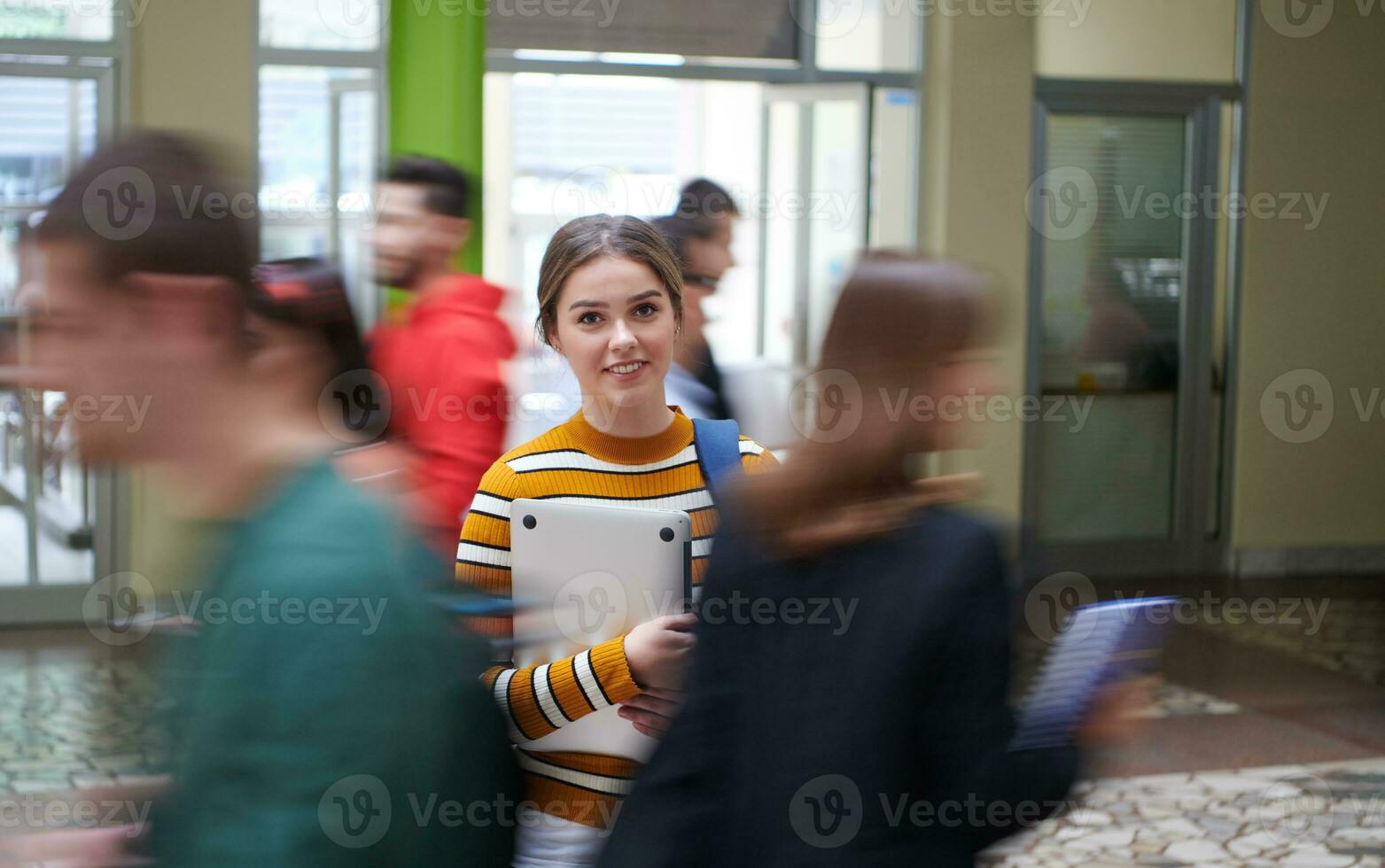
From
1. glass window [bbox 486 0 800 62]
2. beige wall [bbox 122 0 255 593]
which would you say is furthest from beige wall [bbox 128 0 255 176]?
glass window [bbox 486 0 800 62]

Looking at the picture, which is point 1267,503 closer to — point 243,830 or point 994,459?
point 994,459

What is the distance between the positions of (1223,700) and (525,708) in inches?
206

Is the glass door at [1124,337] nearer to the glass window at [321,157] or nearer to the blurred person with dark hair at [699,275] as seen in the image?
the glass window at [321,157]

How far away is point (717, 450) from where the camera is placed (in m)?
2.15

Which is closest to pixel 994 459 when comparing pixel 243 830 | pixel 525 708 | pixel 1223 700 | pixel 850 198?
pixel 850 198

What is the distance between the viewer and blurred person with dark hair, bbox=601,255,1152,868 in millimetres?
1493

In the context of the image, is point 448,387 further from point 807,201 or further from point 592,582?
point 807,201

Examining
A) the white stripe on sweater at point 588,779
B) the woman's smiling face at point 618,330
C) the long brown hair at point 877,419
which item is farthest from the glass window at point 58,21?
the long brown hair at point 877,419

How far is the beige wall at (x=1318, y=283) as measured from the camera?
9.15m

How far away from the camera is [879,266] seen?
5.40 feet

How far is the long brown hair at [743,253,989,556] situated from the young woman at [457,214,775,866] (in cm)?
25

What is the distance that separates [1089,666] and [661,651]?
1.69 feet

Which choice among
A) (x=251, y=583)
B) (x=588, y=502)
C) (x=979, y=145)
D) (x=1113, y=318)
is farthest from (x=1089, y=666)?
(x=1113, y=318)

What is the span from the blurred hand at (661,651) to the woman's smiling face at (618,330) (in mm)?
404
